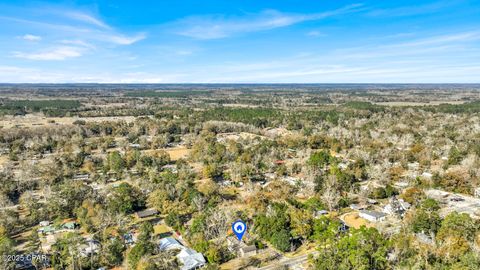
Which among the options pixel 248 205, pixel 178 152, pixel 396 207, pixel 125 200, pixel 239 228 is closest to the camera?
pixel 239 228

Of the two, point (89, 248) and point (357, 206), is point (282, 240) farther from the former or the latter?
point (89, 248)

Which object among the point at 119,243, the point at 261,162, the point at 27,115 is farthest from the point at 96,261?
the point at 27,115

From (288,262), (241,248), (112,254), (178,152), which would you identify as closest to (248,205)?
(241,248)

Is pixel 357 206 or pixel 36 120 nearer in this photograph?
pixel 357 206

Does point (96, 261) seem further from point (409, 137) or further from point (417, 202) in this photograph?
point (409, 137)

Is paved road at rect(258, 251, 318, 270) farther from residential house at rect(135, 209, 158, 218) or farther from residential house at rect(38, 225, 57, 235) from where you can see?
residential house at rect(38, 225, 57, 235)

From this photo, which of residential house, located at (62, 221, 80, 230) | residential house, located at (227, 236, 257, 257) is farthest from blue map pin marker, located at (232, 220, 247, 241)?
residential house, located at (62, 221, 80, 230)

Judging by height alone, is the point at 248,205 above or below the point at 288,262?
above

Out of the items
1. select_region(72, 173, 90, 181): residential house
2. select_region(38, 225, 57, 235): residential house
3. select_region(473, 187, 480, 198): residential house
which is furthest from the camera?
select_region(72, 173, 90, 181): residential house

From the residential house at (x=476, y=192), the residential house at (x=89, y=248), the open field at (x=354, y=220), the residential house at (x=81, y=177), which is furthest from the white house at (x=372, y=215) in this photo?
the residential house at (x=81, y=177)
